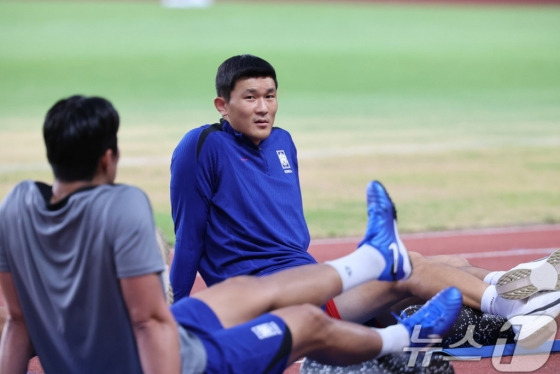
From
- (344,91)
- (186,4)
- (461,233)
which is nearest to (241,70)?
(461,233)

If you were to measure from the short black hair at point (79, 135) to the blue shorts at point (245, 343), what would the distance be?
663 millimetres

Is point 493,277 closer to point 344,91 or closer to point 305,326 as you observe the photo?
point 305,326

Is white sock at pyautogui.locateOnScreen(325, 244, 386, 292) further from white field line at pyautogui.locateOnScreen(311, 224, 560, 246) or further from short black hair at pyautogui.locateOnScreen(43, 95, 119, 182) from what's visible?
white field line at pyautogui.locateOnScreen(311, 224, 560, 246)

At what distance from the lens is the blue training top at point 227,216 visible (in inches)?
168

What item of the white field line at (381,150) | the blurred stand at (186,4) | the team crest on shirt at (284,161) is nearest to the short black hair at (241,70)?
the team crest on shirt at (284,161)

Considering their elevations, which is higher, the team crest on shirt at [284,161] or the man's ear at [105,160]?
the man's ear at [105,160]

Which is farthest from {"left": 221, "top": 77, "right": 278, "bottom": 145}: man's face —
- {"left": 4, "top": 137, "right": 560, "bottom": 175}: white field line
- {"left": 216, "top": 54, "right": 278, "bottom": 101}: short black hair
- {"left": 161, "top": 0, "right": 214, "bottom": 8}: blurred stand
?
{"left": 161, "top": 0, "right": 214, "bottom": 8}: blurred stand

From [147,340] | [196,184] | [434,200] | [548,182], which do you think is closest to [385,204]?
[196,184]

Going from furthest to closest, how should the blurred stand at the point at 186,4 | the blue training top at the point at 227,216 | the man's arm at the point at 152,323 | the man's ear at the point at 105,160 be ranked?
the blurred stand at the point at 186,4 < the blue training top at the point at 227,216 < the man's ear at the point at 105,160 < the man's arm at the point at 152,323

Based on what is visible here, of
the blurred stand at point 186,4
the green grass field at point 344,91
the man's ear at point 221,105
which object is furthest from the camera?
the blurred stand at point 186,4

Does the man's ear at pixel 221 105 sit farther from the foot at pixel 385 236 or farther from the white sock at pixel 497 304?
the white sock at pixel 497 304

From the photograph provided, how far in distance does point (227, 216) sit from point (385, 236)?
0.82 metres

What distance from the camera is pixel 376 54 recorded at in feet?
87.9

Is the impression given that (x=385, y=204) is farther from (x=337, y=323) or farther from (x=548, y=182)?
(x=548, y=182)
